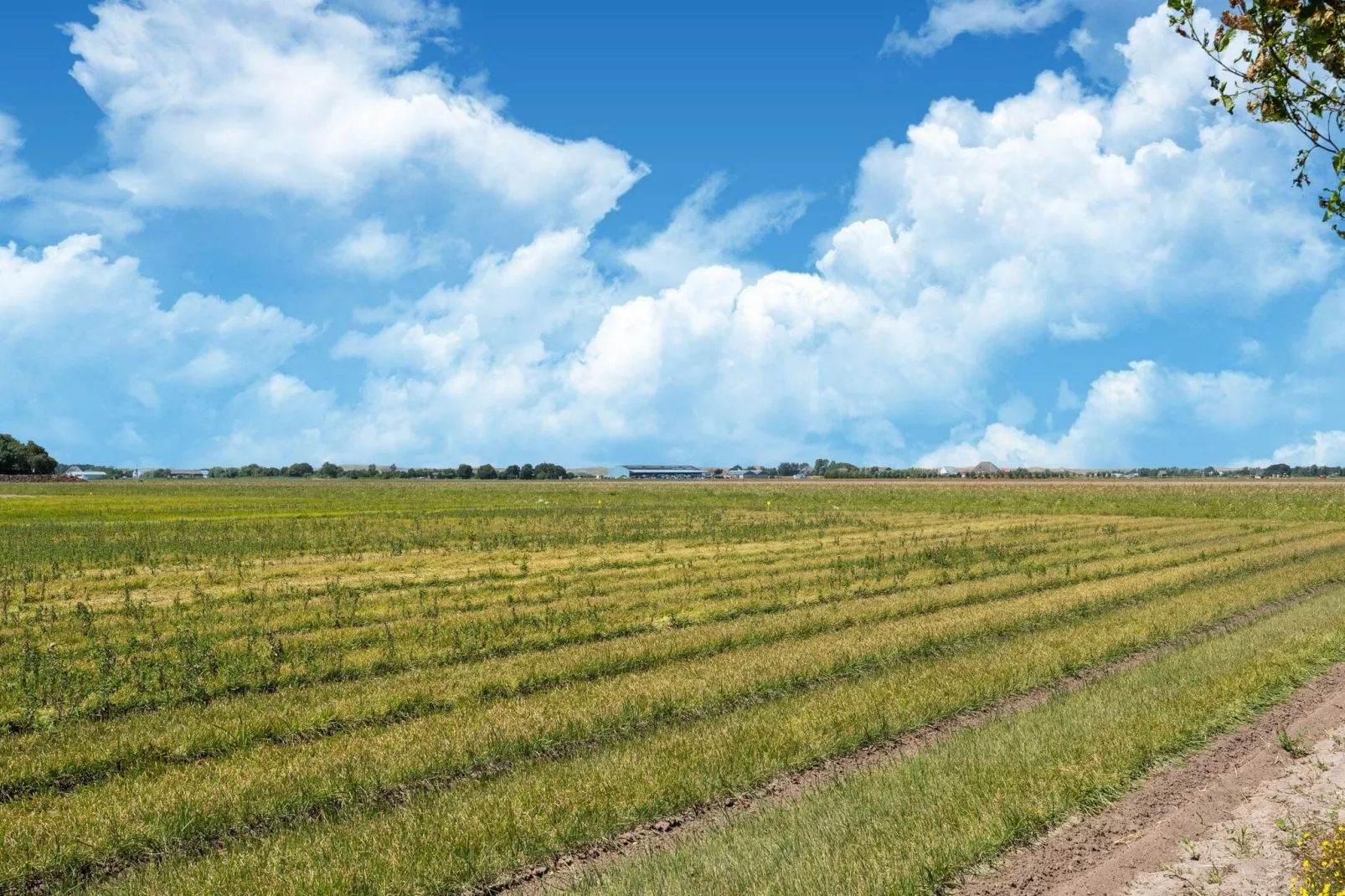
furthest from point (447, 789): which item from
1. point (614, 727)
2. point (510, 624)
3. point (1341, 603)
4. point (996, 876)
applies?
point (1341, 603)

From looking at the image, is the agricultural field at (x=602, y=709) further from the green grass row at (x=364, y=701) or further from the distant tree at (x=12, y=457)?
the distant tree at (x=12, y=457)

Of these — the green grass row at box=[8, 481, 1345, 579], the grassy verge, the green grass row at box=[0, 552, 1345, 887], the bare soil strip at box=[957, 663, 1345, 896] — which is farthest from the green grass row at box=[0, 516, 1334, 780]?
the green grass row at box=[8, 481, 1345, 579]

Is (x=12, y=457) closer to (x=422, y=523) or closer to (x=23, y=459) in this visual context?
(x=23, y=459)

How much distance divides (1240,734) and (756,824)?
6.11 meters

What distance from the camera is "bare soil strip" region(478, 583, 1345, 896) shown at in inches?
260

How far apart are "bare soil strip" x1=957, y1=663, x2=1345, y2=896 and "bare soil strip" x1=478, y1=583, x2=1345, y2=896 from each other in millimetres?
35

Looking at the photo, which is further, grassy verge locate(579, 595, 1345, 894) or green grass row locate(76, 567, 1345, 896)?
green grass row locate(76, 567, 1345, 896)

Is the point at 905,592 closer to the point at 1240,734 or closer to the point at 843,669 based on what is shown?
the point at 843,669

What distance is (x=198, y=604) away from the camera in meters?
20.0

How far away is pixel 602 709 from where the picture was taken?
10625 millimetres

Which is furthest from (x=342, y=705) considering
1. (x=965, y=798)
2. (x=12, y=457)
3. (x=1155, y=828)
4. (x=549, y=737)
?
(x=12, y=457)

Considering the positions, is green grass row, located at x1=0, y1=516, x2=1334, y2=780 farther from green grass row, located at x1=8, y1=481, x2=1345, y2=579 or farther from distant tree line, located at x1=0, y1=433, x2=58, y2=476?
distant tree line, located at x1=0, y1=433, x2=58, y2=476

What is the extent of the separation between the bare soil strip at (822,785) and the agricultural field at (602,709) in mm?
66

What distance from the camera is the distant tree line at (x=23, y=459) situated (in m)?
163
